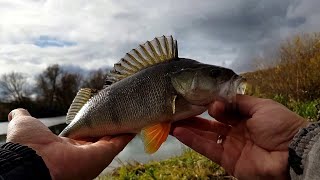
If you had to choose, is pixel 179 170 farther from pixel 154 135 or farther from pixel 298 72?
pixel 298 72

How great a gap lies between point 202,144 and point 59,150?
0.99 meters

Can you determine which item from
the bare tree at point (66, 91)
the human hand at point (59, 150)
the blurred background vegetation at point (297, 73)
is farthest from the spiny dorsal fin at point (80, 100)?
the bare tree at point (66, 91)

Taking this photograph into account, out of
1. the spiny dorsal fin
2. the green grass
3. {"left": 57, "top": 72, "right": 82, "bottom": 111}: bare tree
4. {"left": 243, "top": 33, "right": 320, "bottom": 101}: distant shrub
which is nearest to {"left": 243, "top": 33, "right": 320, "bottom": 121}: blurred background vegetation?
{"left": 243, "top": 33, "right": 320, "bottom": 101}: distant shrub

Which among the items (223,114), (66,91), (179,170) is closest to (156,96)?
(223,114)

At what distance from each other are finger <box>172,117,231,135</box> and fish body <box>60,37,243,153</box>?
17 centimetres

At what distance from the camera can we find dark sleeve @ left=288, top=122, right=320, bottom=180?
2.22 m

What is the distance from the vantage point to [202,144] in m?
2.96

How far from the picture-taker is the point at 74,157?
2766 mm

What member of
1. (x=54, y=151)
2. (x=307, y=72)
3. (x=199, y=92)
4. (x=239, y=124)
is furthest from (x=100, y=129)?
(x=307, y=72)

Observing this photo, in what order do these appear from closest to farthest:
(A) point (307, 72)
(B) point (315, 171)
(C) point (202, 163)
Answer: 1. (B) point (315, 171)
2. (C) point (202, 163)
3. (A) point (307, 72)

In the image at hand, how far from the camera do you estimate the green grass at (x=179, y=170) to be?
279 inches

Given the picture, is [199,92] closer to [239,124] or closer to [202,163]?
[239,124]

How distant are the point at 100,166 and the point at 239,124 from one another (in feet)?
3.39

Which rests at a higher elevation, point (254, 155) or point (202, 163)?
point (254, 155)
